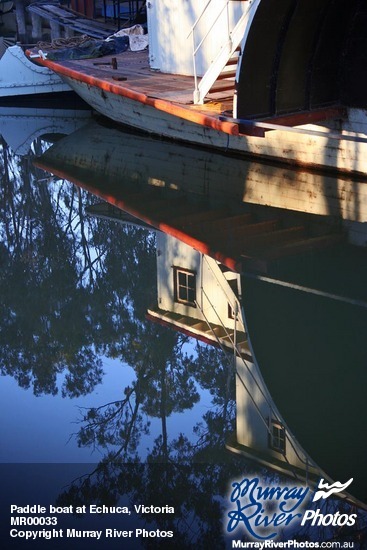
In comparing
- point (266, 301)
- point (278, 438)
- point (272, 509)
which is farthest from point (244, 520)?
point (266, 301)

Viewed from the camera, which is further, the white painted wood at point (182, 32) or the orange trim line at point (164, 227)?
the white painted wood at point (182, 32)

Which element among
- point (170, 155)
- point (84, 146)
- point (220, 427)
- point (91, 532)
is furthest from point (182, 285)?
point (84, 146)

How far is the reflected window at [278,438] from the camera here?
6.46 m

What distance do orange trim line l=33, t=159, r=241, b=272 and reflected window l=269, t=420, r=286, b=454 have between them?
310cm

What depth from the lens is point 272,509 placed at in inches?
223

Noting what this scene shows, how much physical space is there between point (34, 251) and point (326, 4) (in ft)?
14.8

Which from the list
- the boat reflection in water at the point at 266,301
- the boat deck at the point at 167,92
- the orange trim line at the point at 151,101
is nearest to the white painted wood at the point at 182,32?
the boat deck at the point at 167,92

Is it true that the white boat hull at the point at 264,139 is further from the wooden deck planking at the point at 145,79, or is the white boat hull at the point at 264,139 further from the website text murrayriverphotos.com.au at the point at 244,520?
the website text murrayriverphotos.com.au at the point at 244,520

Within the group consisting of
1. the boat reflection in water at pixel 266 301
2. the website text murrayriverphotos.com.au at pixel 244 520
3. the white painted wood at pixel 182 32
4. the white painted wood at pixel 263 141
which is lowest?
the website text murrayriverphotos.com.au at pixel 244 520

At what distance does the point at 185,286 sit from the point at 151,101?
4.44m

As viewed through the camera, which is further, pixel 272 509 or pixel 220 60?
pixel 220 60

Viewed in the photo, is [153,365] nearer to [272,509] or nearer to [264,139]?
[272,509]

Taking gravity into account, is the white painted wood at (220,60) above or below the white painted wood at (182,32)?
below

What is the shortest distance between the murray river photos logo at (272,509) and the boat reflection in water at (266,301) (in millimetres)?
149
